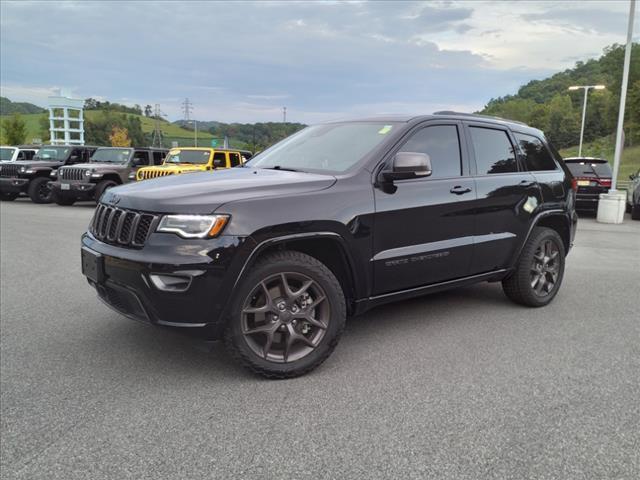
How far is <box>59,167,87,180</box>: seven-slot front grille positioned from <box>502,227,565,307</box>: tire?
44.5 feet

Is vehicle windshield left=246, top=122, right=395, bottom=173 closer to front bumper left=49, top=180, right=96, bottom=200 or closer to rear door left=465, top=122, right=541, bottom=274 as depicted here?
rear door left=465, top=122, right=541, bottom=274

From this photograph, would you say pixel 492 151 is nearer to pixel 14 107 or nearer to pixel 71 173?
pixel 71 173

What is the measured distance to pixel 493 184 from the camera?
4.52 metres

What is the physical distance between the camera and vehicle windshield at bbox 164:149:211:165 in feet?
50.7

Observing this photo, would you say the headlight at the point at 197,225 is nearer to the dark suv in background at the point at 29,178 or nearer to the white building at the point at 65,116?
the dark suv in background at the point at 29,178

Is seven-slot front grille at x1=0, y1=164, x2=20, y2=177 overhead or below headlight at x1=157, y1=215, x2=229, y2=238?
below

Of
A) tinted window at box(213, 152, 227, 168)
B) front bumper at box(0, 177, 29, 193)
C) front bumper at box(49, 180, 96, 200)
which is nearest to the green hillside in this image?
front bumper at box(0, 177, 29, 193)

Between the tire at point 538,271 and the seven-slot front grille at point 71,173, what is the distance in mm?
13550

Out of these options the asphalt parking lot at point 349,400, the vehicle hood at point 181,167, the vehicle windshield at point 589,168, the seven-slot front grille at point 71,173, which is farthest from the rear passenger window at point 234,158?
the asphalt parking lot at point 349,400

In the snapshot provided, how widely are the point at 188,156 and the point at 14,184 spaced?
229 inches

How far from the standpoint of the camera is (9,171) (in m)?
16.8

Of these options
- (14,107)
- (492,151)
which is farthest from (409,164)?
(14,107)

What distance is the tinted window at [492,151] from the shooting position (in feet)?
14.9

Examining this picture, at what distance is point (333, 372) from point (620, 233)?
999 cm
